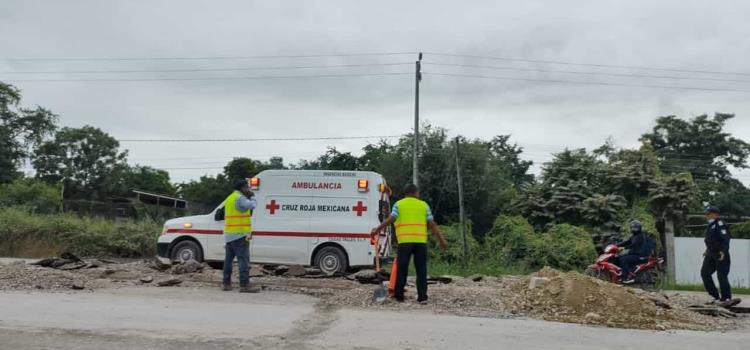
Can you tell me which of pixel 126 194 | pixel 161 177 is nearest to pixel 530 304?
pixel 126 194

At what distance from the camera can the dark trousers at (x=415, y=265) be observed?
877 cm

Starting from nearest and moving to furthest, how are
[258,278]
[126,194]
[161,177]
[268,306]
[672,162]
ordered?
[268,306] → [258,278] → [672,162] → [126,194] → [161,177]

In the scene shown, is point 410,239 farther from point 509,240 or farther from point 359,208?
point 509,240

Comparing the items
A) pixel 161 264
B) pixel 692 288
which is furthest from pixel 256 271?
pixel 692 288

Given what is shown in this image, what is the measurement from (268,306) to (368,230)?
5.20 meters

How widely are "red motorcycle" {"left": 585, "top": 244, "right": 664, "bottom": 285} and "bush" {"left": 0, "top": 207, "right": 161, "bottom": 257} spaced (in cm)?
1373

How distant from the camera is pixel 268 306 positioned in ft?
26.9

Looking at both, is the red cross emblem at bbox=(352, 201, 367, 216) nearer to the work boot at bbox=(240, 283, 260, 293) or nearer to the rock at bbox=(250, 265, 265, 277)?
the rock at bbox=(250, 265, 265, 277)

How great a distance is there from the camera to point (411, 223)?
8.97m

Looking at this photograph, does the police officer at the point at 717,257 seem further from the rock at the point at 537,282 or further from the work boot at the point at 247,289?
the work boot at the point at 247,289

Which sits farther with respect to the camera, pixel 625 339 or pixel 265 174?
pixel 265 174

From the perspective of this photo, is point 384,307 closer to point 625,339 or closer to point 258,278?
point 625,339

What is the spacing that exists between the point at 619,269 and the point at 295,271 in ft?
23.9

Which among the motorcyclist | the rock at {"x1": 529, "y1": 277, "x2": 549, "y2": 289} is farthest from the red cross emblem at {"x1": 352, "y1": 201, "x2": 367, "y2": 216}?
the motorcyclist
